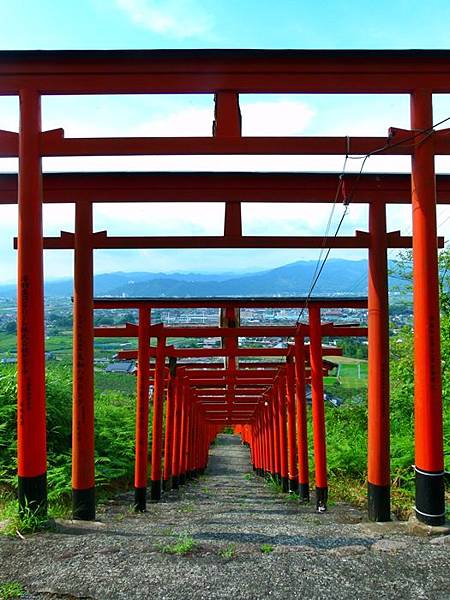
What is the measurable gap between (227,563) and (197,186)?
4107 millimetres

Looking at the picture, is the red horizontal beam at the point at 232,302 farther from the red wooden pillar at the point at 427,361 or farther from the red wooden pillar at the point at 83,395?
the red wooden pillar at the point at 427,361

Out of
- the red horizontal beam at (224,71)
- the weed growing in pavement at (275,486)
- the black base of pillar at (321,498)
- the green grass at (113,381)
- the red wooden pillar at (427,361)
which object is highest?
the red horizontal beam at (224,71)

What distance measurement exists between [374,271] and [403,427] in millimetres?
9035

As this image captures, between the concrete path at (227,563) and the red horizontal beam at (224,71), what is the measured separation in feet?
13.6

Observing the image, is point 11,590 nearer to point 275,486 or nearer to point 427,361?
point 427,361

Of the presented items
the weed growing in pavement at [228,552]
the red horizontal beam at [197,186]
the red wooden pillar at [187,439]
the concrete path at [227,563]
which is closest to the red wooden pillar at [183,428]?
the red wooden pillar at [187,439]

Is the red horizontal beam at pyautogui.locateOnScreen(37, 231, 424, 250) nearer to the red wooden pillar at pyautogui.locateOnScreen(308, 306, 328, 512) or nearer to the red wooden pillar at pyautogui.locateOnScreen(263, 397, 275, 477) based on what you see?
the red wooden pillar at pyautogui.locateOnScreen(308, 306, 328, 512)

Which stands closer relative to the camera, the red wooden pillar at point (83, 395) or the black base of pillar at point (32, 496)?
the black base of pillar at point (32, 496)

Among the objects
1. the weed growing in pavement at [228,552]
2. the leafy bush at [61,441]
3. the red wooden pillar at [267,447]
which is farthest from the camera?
the red wooden pillar at [267,447]

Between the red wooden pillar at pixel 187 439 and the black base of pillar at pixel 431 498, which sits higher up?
the black base of pillar at pixel 431 498

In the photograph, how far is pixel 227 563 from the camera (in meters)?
3.62

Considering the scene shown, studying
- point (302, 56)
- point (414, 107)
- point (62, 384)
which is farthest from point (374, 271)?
point (62, 384)

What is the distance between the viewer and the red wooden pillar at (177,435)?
15.0 m

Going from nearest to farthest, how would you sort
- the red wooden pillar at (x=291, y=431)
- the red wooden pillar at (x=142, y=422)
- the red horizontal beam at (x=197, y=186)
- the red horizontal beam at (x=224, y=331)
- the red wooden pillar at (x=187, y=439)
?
1. the red horizontal beam at (x=197, y=186)
2. the red wooden pillar at (x=142, y=422)
3. the red horizontal beam at (x=224, y=331)
4. the red wooden pillar at (x=291, y=431)
5. the red wooden pillar at (x=187, y=439)
